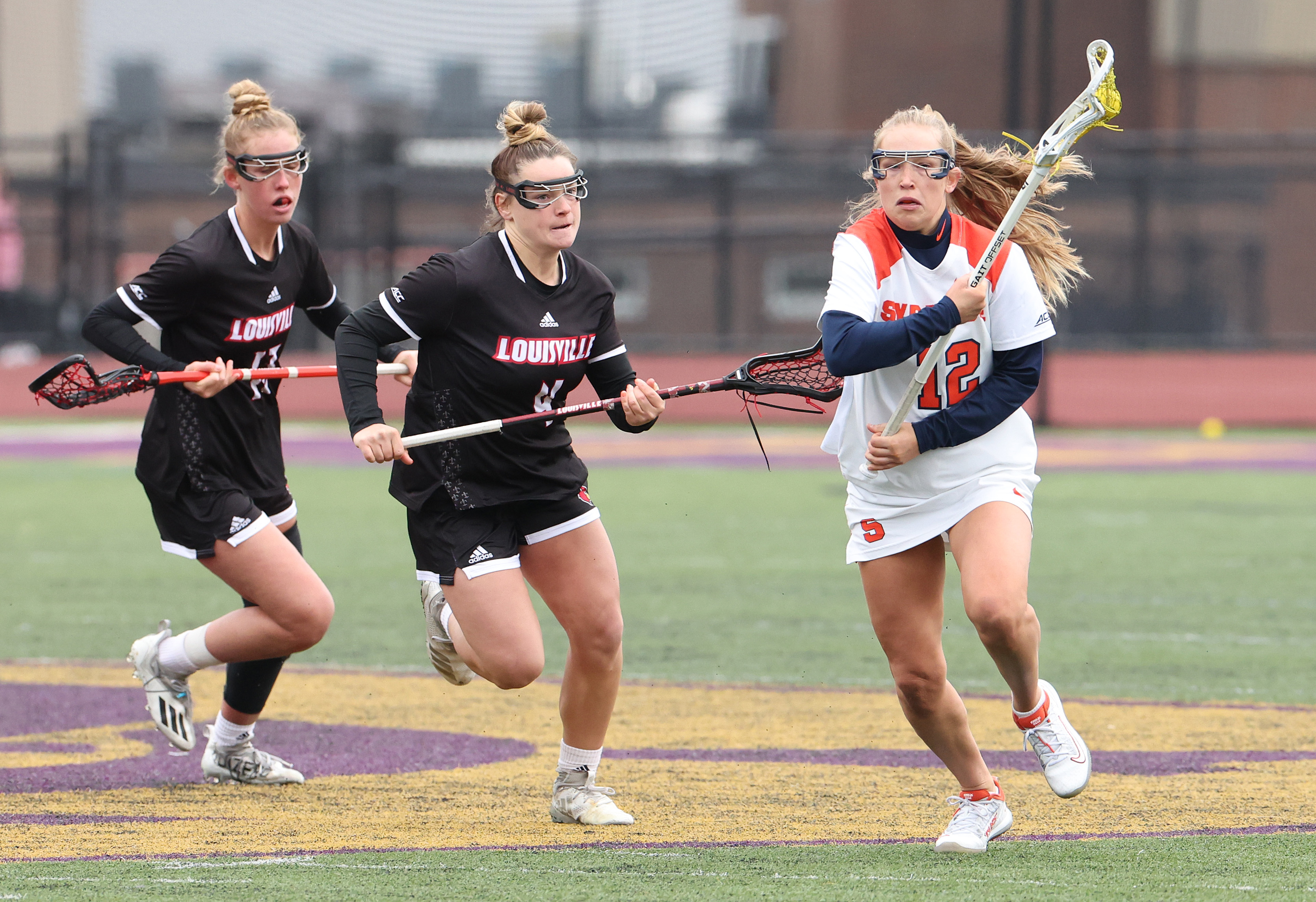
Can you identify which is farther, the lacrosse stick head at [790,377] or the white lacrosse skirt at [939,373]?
the lacrosse stick head at [790,377]

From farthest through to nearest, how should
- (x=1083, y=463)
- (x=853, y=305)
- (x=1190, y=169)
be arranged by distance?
1. (x=1190, y=169)
2. (x=1083, y=463)
3. (x=853, y=305)

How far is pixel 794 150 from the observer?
24750mm

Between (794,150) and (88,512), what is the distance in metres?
13.9

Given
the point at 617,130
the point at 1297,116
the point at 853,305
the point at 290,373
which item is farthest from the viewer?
the point at 1297,116

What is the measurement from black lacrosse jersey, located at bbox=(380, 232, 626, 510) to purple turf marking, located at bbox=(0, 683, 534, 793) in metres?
1.28

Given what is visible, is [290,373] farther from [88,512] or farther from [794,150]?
[794,150]

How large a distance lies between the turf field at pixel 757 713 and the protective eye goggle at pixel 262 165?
6.76ft

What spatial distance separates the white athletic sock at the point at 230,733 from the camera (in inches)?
228

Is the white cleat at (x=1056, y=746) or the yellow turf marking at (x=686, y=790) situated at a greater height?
the white cleat at (x=1056, y=746)

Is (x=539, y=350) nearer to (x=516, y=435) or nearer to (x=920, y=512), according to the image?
(x=516, y=435)

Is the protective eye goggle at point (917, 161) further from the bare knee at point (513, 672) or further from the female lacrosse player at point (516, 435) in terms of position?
the bare knee at point (513, 672)

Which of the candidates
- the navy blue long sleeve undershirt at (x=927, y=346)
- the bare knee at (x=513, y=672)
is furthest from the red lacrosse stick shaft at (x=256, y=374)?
the navy blue long sleeve undershirt at (x=927, y=346)

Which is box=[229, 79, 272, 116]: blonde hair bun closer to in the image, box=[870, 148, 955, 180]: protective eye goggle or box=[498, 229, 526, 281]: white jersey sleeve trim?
box=[498, 229, 526, 281]: white jersey sleeve trim

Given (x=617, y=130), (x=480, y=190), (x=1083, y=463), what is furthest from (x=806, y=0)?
(x=1083, y=463)
